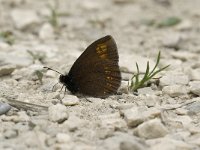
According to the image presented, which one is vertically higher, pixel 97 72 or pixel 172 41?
pixel 97 72

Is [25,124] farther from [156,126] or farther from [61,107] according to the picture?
[156,126]

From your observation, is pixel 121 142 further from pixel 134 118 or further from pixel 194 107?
pixel 194 107

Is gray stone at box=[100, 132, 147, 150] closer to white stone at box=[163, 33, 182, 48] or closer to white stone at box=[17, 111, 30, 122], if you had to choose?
white stone at box=[17, 111, 30, 122]

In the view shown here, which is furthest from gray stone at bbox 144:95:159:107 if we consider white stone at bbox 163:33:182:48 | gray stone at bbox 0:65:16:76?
white stone at bbox 163:33:182:48

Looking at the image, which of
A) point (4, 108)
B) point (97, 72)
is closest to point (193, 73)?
point (97, 72)

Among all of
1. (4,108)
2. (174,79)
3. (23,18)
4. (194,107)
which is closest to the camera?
(4,108)

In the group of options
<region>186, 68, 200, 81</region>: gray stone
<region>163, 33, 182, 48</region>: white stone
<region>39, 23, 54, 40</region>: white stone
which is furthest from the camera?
<region>39, 23, 54, 40</region>: white stone

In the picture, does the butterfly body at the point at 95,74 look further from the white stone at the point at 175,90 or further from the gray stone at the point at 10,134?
the gray stone at the point at 10,134

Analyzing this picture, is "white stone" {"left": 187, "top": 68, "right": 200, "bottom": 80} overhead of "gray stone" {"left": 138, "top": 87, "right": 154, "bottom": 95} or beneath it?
overhead
